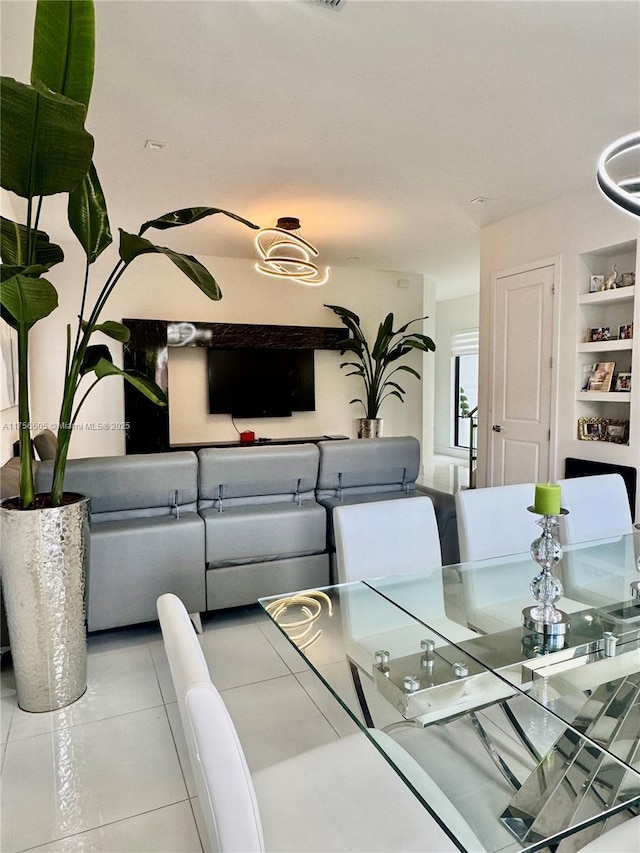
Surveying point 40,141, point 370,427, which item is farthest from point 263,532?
point 370,427

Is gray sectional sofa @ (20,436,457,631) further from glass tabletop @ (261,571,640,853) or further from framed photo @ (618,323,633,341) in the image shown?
framed photo @ (618,323,633,341)

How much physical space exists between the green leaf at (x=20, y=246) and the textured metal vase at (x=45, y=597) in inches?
38.4

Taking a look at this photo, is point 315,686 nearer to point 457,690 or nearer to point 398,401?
point 457,690

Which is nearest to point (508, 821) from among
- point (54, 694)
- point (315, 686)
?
point (315, 686)

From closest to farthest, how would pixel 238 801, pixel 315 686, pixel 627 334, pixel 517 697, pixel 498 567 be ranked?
pixel 238 801 → pixel 517 697 → pixel 498 567 → pixel 315 686 → pixel 627 334

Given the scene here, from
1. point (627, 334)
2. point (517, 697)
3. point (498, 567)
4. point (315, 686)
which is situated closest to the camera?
point (517, 697)

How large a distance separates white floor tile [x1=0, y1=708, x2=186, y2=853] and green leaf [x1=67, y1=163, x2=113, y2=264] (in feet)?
6.21

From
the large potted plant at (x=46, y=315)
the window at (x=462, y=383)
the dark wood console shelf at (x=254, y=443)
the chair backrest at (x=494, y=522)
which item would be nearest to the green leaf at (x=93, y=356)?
the large potted plant at (x=46, y=315)

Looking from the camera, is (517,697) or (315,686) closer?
(517,697)

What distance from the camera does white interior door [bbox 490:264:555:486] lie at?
177 inches

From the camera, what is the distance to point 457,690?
132 cm

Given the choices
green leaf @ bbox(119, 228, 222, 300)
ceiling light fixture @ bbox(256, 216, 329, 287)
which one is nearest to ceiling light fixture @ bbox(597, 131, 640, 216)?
green leaf @ bbox(119, 228, 222, 300)

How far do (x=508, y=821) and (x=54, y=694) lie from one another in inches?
74.6

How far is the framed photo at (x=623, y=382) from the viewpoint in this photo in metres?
3.86
